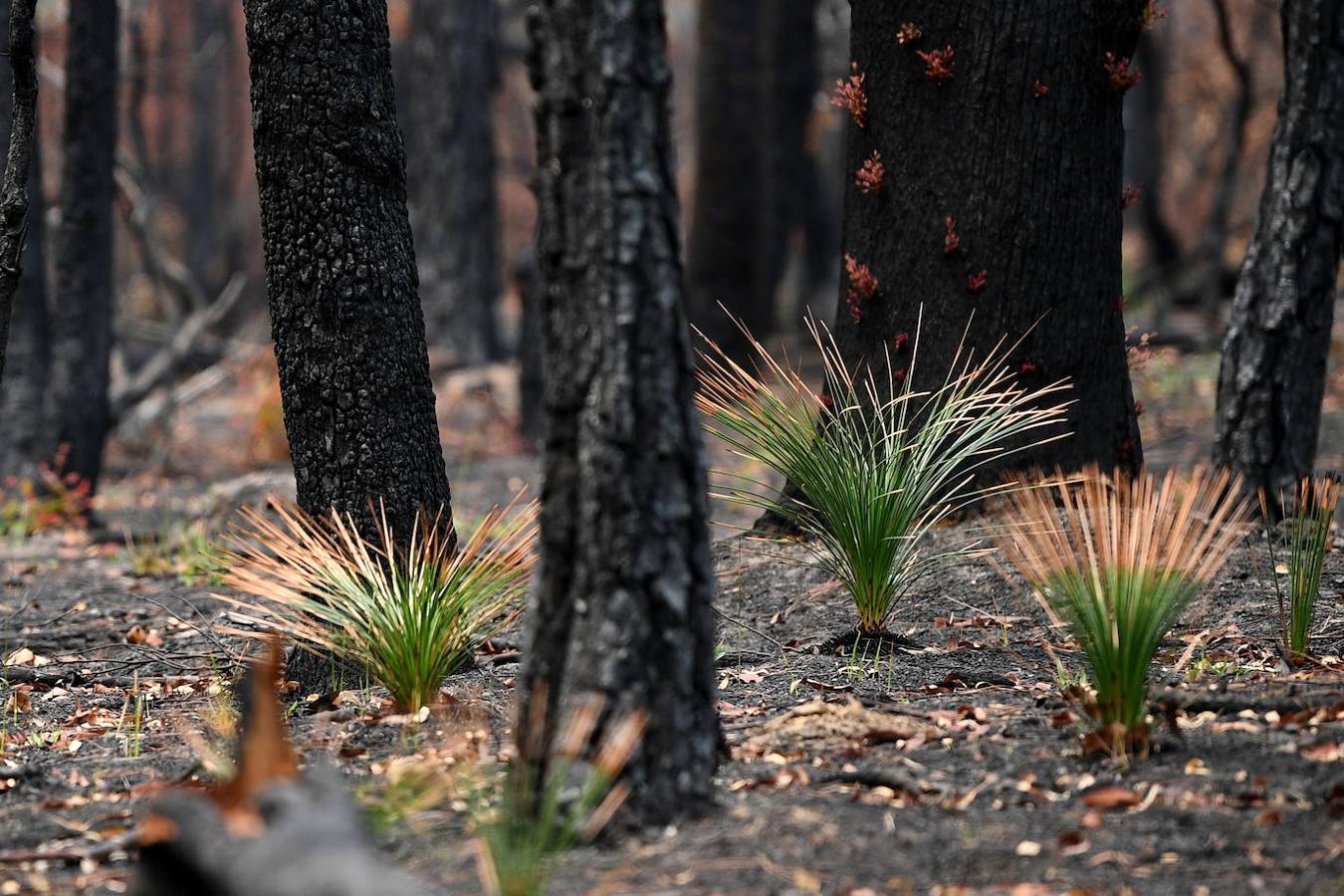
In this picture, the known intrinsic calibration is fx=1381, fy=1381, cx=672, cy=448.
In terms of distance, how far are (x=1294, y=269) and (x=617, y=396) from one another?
400 cm

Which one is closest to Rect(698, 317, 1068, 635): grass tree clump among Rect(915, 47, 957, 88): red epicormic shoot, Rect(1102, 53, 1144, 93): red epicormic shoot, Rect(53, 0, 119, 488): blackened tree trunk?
Rect(915, 47, 957, 88): red epicormic shoot

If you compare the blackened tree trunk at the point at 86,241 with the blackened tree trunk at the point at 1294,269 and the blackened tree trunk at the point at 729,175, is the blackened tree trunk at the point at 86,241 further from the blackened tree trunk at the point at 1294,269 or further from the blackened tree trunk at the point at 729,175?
the blackened tree trunk at the point at 1294,269

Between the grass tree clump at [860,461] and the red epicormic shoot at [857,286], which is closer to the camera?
the grass tree clump at [860,461]

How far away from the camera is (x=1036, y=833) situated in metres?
2.71

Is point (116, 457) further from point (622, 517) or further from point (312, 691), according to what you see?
point (622, 517)

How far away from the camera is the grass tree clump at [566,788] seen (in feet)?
8.14

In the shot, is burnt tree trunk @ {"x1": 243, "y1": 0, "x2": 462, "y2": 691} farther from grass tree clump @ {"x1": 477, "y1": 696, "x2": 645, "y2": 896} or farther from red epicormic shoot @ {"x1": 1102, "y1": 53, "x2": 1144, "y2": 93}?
red epicormic shoot @ {"x1": 1102, "y1": 53, "x2": 1144, "y2": 93}

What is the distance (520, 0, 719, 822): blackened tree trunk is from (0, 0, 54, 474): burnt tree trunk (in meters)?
6.66

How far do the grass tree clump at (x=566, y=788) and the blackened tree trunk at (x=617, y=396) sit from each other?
0.16 ft

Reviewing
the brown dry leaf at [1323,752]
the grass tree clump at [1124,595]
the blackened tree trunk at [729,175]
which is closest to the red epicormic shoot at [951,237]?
the grass tree clump at [1124,595]

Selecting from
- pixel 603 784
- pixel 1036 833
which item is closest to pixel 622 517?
pixel 603 784

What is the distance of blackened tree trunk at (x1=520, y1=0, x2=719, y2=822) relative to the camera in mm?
2566

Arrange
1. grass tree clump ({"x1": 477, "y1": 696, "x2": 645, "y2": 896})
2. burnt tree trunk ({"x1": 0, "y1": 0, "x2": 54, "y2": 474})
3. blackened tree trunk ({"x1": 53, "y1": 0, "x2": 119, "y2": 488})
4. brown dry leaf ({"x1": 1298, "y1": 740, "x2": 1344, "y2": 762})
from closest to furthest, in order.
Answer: grass tree clump ({"x1": 477, "y1": 696, "x2": 645, "y2": 896}), brown dry leaf ({"x1": 1298, "y1": 740, "x2": 1344, "y2": 762}), blackened tree trunk ({"x1": 53, "y1": 0, "x2": 119, "y2": 488}), burnt tree trunk ({"x1": 0, "y1": 0, "x2": 54, "y2": 474})

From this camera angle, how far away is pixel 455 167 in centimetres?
1342
